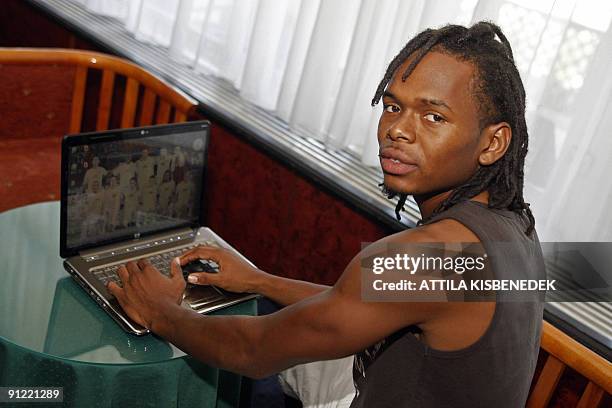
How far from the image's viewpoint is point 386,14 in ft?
7.22

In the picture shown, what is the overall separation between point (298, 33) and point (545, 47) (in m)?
0.89

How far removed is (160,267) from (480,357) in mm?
876

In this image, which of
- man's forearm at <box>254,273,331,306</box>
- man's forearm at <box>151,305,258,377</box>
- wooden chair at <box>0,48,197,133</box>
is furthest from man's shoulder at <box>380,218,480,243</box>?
wooden chair at <box>0,48,197,133</box>

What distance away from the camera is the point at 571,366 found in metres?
1.59

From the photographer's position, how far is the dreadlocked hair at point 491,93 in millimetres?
1174

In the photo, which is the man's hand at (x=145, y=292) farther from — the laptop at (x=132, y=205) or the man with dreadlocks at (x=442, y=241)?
the man with dreadlocks at (x=442, y=241)

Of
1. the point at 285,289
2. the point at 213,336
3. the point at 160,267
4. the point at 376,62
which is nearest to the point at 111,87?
the point at 376,62

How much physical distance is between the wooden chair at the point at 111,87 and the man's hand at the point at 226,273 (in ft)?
3.11

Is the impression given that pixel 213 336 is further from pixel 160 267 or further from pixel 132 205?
pixel 132 205

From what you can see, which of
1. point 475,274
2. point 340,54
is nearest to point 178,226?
point 340,54

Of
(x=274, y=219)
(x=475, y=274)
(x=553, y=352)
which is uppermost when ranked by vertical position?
(x=475, y=274)

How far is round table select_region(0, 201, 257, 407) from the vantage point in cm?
147

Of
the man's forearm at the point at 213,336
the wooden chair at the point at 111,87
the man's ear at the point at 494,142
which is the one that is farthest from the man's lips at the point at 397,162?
the wooden chair at the point at 111,87

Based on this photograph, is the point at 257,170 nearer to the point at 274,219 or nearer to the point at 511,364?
the point at 274,219
